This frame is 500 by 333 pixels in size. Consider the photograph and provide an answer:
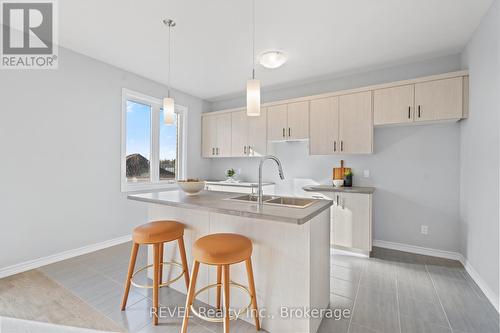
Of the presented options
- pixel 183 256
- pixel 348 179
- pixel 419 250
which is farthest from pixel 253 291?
pixel 419 250

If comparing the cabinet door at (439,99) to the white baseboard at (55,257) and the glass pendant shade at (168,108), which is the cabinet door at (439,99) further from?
the white baseboard at (55,257)

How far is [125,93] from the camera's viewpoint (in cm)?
358

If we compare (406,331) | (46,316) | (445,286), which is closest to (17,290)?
(46,316)

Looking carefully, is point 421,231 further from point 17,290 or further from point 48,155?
point 48,155

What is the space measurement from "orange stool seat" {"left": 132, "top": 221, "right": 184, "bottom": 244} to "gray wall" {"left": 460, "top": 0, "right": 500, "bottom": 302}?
2744 mm

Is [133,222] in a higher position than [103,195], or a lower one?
lower

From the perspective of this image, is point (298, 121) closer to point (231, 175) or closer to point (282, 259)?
point (231, 175)

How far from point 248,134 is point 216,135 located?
805 mm

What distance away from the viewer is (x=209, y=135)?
4.96 metres

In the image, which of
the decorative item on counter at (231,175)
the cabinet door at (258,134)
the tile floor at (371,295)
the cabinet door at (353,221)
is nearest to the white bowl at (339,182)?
the cabinet door at (353,221)

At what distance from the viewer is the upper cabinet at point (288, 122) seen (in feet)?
12.4

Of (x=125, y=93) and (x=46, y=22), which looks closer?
(x=46, y=22)

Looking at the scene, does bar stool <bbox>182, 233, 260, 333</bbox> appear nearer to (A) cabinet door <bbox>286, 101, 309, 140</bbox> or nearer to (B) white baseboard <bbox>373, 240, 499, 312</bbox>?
(B) white baseboard <bbox>373, 240, 499, 312</bbox>

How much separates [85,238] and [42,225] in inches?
20.6
